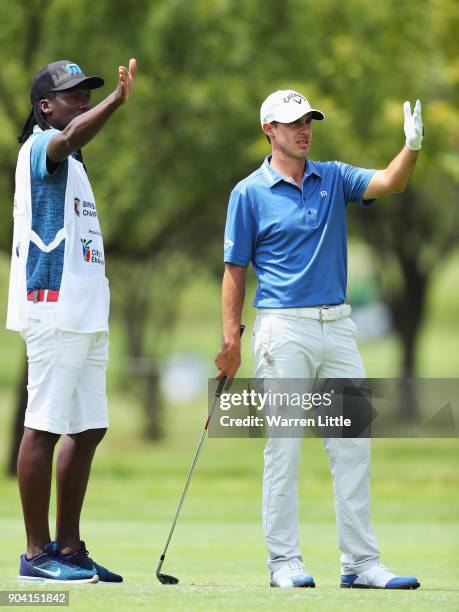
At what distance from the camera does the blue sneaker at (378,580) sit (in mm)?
6930

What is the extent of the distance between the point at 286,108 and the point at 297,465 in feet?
5.83

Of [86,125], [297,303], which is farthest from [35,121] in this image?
[297,303]

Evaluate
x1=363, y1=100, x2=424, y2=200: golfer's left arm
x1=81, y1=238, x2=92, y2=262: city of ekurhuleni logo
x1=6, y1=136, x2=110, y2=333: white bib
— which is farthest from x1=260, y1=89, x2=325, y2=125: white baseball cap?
x1=81, y1=238, x2=92, y2=262: city of ekurhuleni logo

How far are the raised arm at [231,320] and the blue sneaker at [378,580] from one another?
1.17 metres

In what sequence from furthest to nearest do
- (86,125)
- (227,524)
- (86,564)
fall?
(227,524)
(86,564)
(86,125)

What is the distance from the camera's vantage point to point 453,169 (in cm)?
1861

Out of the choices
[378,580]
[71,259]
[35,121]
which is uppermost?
[35,121]

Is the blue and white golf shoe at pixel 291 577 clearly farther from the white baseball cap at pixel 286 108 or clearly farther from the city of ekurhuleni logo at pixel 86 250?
the white baseball cap at pixel 286 108

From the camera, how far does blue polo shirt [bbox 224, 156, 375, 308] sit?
7.15m

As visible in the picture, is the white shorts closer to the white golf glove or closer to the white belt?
the white belt

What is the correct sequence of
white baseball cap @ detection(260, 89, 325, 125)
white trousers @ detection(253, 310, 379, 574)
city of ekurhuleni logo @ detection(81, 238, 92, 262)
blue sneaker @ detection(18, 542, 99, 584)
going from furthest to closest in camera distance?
1. white baseball cap @ detection(260, 89, 325, 125)
2. white trousers @ detection(253, 310, 379, 574)
3. city of ekurhuleni logo @ detection(81, 238, 92, 262)
4. blue sneaker @ detection(18, 542, 99, 584)

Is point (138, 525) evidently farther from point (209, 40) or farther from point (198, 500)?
point (209, 40)

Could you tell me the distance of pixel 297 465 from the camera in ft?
23.4

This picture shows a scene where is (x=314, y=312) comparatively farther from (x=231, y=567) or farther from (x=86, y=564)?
(x=231, y=567)
